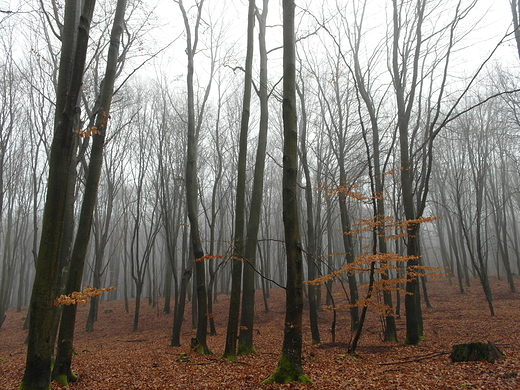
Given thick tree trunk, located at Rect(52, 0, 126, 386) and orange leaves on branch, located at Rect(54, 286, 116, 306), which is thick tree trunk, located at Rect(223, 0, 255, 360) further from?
orange leaves on branch, located at Rect(54, 286, 116, 306)

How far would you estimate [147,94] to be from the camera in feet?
43.9

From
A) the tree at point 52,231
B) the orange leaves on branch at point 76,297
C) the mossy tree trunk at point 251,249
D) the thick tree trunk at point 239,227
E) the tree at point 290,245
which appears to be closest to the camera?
the tree at point 52,231

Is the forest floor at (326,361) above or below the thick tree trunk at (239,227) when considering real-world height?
below

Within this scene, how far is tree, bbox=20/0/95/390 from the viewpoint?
10.5ft

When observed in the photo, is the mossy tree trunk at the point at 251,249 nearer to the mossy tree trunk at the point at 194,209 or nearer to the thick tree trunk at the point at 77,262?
the mossy tree trunk at the point at 194,209

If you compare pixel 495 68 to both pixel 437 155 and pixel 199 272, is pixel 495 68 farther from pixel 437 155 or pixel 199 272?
pixel 199 272

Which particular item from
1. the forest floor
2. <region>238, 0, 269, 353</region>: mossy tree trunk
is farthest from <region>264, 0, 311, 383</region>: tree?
<region>238, 0, 269, 353</region>: mossy tree trunk

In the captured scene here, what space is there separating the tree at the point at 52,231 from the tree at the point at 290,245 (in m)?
2.53

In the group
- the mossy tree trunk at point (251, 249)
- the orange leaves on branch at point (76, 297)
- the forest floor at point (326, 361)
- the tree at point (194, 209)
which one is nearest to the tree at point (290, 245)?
the forest floor at point (326, 361)

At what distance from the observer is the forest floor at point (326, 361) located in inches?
167

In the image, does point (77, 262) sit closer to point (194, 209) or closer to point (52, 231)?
point (52, 231)

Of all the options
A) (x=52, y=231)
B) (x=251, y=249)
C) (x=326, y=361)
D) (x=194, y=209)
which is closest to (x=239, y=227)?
(x=251, y=249)

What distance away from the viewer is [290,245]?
4176 millimetres

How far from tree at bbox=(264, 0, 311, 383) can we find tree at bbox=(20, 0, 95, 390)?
253 cm
